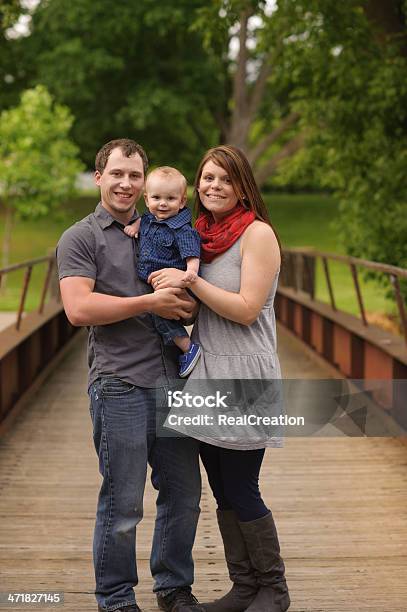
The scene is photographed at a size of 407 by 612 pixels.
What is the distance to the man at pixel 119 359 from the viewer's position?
3.77 m

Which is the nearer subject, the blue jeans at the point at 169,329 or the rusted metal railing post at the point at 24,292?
the blue jeans at the point at 169,329

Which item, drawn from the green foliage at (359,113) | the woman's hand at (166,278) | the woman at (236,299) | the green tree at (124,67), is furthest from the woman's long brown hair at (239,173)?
the green tree at (124,67)

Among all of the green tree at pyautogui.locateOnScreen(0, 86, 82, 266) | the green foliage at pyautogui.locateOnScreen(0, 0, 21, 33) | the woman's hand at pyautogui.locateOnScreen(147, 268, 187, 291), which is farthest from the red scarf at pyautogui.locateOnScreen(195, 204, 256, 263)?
the green tree at pyautogui.locateOnScreen(0, 86, 82, 266)

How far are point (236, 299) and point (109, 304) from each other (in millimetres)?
446

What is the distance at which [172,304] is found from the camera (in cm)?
370

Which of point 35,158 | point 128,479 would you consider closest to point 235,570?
point 128,479

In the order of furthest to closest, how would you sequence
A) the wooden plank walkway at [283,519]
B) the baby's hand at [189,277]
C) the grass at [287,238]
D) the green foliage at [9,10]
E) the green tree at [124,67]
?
the green tree at [124,67] < the grass at [287,238] < the green foliage at [9,10] < the wooden plank walkway at [283,519] < the baby's hand at [189,277]

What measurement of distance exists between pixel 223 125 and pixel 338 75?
89.3 ft

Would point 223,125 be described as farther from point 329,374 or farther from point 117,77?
point 329,374

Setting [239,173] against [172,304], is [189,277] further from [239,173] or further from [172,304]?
[239,173]

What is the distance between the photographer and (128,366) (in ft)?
12.7

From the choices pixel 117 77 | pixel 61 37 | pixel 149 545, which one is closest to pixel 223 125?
pixel 117 77

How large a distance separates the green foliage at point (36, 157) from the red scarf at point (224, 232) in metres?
25.5

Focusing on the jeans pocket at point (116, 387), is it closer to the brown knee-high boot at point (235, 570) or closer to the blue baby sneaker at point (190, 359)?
the blue baby sneaker at point (190, 359)
